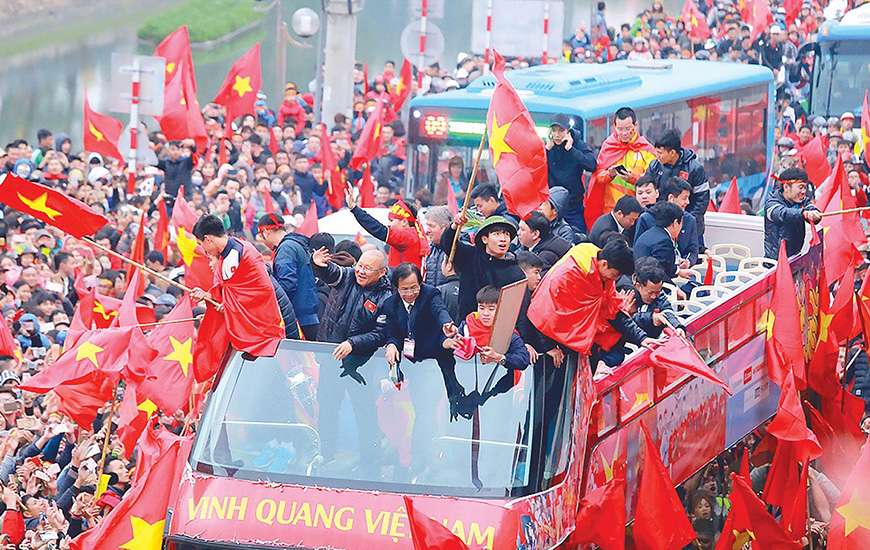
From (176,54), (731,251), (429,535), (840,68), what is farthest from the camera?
(840,68)

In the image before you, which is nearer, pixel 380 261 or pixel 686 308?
pixel 380 261

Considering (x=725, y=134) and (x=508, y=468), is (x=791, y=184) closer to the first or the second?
(x=508, y=468)

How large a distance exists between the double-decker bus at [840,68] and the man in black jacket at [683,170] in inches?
495

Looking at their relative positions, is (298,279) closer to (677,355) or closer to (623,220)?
(677,355)

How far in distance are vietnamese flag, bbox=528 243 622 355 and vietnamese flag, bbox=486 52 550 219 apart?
1.66 metres

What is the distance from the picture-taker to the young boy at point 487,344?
10602 millimetres

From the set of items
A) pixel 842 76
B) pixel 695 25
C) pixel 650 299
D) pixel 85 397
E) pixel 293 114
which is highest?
pixel 650 299

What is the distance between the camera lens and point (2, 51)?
47500mm

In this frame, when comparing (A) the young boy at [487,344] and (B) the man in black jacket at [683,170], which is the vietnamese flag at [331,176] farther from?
(A) the young boy at [487,344]

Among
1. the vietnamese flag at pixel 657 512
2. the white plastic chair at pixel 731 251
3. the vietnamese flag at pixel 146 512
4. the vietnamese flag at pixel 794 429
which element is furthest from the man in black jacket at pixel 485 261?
the white plastic chair at pixel 731 251

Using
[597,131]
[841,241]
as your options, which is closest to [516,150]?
[841,241]

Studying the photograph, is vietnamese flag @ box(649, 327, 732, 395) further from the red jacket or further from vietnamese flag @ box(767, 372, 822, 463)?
the red jacket

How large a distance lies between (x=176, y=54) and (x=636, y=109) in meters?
5.72

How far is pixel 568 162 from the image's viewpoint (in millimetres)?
15680
